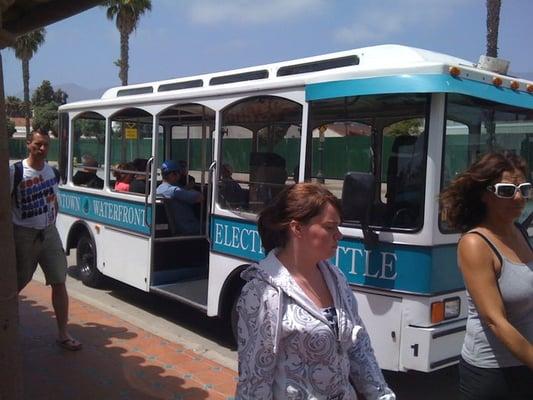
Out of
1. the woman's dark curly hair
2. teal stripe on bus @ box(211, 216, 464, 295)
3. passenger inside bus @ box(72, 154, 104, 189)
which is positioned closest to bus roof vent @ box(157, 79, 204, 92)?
passenger inside bus @ box(72, 154, 104, 189)

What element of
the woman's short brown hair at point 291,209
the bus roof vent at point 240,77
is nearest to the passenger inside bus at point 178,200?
the bus roof vent at point 240,77

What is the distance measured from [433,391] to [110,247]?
402 cm

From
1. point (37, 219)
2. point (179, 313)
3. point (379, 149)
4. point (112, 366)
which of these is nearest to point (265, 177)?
point (379, 149)

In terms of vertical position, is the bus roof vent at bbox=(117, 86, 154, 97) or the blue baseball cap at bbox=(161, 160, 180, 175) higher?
the bus roof vent at bbox=(117, 86, 154, 97)

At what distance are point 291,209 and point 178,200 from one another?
4427mm

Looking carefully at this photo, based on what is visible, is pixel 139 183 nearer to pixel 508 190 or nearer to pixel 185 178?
pixel 185 178

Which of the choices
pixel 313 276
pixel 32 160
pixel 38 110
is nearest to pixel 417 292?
pixel 313 276

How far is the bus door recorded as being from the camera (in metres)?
6.16

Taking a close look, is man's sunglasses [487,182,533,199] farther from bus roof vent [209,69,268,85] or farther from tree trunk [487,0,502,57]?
tree trunk [487,0,502,57]

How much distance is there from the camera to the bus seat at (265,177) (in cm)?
485

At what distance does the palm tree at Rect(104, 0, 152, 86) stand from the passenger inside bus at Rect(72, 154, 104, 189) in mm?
19486

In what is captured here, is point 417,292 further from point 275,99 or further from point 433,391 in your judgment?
point 275,99

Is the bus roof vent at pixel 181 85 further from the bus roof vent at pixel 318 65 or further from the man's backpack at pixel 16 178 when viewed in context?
the man's backpack at pixel 16 178

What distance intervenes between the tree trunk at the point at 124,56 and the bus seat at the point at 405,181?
2388 cm
